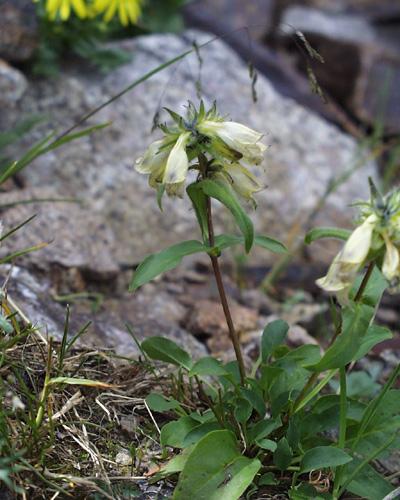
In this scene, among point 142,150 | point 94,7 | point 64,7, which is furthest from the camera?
point 142,150

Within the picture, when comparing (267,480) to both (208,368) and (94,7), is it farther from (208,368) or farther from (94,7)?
(94,7)

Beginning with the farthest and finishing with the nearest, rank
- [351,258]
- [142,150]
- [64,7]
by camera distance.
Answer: [142,150], [64,7], [351,258]

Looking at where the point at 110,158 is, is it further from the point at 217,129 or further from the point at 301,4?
the point at 301,4

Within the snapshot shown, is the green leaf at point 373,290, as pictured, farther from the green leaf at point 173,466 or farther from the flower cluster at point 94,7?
the flower cluster at point 94,7

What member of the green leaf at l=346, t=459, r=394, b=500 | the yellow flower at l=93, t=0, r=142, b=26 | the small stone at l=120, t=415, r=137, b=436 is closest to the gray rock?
the yellow flower at l=93, t=0, r=142, b=26

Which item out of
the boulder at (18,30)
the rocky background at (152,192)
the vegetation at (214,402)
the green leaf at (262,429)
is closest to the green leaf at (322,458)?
the vegetation at (214,402)

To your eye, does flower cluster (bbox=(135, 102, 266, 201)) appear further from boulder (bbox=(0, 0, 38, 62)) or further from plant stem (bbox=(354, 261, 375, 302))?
boulder (bbox=(0, 0, 38, 62))

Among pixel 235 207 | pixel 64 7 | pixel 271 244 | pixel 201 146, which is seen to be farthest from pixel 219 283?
pixel 64 7
